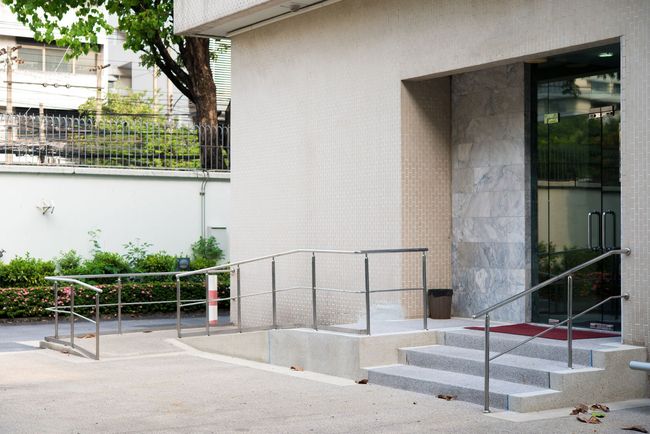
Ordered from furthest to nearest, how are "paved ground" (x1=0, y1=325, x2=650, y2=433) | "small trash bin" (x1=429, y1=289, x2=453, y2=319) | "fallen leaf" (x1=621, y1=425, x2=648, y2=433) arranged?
"small trash bin" (x1=429, y1=289, x2=453, y2=319) → "paved ground" (x1=0, y1=325, x2=650, y2=433) → "fallen leaf" (x1=621, y1=425, x2=648, y2=433)

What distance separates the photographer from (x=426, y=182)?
14.2 meters

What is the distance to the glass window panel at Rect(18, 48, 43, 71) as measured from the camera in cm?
5216

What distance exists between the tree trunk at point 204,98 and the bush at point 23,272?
4.82 meters

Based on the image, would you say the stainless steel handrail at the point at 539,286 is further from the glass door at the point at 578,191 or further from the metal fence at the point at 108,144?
the metal fence at the point at 108,144

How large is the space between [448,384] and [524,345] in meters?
1.24

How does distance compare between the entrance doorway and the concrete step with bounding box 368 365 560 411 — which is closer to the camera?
the concrete step with bounding box 368 365 560 411

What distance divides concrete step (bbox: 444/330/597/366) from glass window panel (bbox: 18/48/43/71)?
1741 inches

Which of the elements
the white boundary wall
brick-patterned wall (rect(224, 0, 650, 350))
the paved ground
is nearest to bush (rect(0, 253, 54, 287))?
the white boundary wall

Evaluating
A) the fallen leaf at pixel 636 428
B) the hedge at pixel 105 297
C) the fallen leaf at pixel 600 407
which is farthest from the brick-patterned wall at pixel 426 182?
the hedge at pixel 105 297

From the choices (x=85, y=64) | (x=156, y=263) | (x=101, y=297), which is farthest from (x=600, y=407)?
(x=85, y=64)

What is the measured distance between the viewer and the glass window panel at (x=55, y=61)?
53688mm

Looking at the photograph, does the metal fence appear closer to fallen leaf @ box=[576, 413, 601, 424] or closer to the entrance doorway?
the entrance doorway

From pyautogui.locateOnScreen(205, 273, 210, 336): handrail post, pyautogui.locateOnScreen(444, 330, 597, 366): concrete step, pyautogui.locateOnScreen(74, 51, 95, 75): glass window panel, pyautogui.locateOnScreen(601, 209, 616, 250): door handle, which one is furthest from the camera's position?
pyautogui.locateOnScreen(74, 51, 95, 75): glass window panel

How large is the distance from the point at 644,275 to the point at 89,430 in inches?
227
